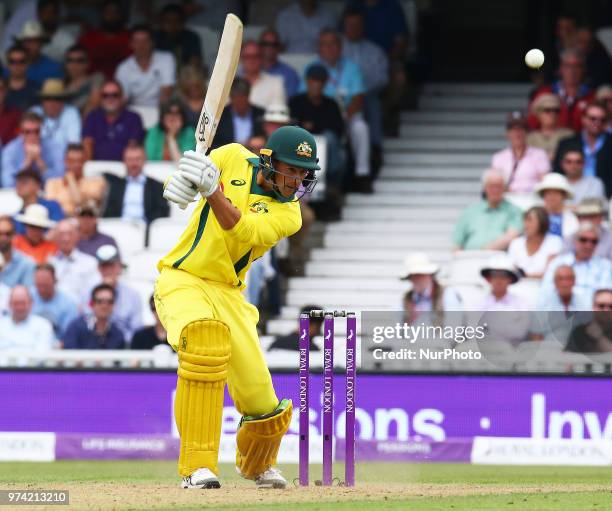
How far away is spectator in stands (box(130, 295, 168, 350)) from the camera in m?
11.4

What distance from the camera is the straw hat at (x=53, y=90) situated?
557 inches

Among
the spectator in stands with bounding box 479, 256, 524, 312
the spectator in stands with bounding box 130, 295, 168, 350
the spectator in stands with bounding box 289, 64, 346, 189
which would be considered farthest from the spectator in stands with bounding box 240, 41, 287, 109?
the spectator in stands with bounding box 479, 256, 524, 312

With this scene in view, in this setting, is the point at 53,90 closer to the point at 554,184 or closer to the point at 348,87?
the point at 348,87

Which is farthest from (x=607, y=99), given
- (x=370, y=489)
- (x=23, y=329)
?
(x=370, y=489)

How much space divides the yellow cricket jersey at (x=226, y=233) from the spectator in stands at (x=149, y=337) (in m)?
3.88

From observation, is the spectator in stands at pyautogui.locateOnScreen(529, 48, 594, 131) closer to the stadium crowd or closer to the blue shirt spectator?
the blue shirt spectator

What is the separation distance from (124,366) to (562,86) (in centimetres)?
490

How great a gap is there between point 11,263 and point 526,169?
4162 millimetres

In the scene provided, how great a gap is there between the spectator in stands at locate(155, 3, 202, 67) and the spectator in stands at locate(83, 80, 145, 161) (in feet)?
3.09

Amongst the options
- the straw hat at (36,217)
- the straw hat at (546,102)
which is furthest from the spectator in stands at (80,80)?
the straw hat at (546,102)

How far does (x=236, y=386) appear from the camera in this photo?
295 inches

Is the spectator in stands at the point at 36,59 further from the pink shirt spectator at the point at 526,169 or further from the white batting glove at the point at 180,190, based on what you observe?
the white batting glove at the point at 180,190

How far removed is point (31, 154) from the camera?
45.4 feet

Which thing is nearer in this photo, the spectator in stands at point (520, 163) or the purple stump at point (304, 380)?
the purple stump at point (304, 380)
